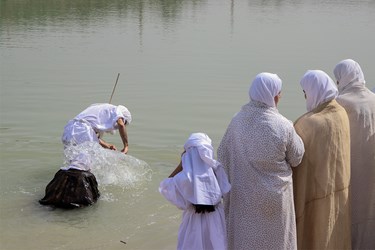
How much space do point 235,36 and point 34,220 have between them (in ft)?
49.3

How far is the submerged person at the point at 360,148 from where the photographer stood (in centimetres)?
461

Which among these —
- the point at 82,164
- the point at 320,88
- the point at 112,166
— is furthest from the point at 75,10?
the point at 320,88

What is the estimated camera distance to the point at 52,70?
1436cm

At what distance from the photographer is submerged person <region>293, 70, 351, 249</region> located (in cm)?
419

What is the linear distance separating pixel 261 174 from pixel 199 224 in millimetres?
508

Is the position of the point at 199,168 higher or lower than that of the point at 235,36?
higher

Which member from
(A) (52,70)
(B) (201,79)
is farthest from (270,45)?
(A) (52,70)

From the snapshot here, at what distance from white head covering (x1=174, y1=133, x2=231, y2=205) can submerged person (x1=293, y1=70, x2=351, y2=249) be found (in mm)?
582

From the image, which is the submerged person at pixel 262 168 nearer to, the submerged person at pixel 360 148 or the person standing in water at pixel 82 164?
the submerged person at pixel 360 148

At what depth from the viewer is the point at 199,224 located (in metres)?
4.09

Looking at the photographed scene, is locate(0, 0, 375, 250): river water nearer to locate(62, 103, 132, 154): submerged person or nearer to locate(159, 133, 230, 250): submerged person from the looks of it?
locate(62, 103, 132, 154): submerged person

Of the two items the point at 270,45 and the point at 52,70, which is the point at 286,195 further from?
the point at 270,45

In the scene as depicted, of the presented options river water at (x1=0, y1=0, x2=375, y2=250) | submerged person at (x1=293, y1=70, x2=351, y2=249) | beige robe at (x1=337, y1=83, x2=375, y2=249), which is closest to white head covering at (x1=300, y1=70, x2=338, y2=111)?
submerged person at (x1=293, y1=70, x2=351, y2=249)

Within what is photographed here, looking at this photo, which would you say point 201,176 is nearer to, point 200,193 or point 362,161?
point 200,193
